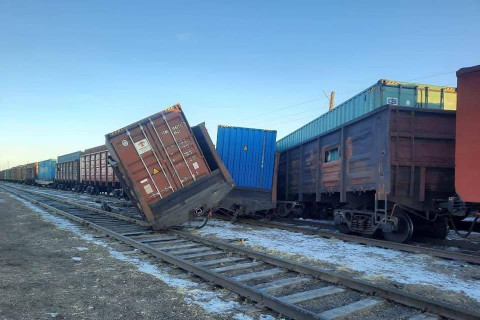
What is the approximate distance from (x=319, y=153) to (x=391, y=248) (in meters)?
4.25

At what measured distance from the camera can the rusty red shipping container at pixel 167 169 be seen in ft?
30.1

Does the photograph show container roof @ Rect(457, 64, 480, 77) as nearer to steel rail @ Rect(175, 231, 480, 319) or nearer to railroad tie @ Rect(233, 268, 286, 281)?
steel rail @ Rect(175, 231, 480, 319)

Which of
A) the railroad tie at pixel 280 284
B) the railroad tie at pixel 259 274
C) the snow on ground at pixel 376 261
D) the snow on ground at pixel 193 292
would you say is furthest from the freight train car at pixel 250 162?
the railroad tie at pixel 280 284

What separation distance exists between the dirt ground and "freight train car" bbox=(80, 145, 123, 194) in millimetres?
17172

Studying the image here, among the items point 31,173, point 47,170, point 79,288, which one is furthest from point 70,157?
point 79,288

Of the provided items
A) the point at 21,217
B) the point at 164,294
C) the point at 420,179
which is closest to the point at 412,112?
the point at 420,179

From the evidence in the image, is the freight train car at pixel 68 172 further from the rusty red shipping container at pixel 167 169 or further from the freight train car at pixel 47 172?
the rusty red shipping container at pixel 167 169

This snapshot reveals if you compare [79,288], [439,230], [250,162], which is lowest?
[79,288]

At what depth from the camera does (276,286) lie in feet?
15.0

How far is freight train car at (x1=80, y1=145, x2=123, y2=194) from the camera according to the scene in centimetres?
2436

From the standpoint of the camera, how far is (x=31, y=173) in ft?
178

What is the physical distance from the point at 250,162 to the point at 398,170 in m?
5.79

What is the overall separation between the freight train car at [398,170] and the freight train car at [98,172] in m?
17.9

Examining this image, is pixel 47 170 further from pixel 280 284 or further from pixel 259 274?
pixel 280 284
